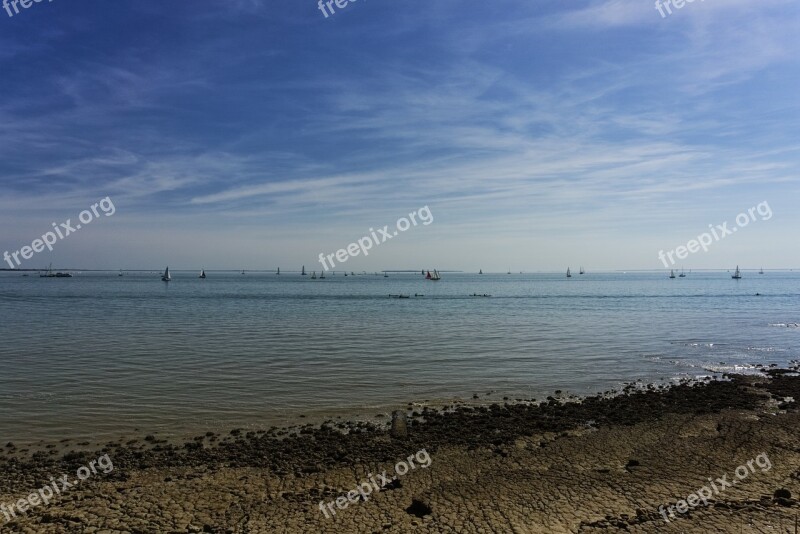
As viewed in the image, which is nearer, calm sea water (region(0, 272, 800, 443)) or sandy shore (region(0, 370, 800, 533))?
sandy shore (region(0, 370, 800, 533))

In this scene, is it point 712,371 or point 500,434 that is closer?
point 500,434

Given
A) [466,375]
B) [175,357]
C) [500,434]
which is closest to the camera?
[500,434]

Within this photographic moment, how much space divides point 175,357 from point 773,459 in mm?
23868

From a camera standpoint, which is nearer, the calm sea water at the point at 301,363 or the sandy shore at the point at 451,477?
the sandy shore at the point at 451,477

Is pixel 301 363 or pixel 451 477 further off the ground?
pixel 301 363

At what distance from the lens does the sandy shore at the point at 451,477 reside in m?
8.44

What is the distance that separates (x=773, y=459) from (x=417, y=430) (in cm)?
824

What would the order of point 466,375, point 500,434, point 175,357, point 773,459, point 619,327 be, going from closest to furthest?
point 773,459 → point 500,434 → point 466,375 → point 175,357 → point 619,327

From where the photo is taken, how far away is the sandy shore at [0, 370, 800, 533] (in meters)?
8.44

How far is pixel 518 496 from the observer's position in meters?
9.40

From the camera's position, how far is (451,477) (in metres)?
10.4

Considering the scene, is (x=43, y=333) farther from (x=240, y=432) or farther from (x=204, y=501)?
(x=204, y=501)

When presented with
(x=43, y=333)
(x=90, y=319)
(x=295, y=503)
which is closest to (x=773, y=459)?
(x=295, y=503)

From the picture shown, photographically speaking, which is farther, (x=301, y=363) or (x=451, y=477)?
(x=301, y=363)
